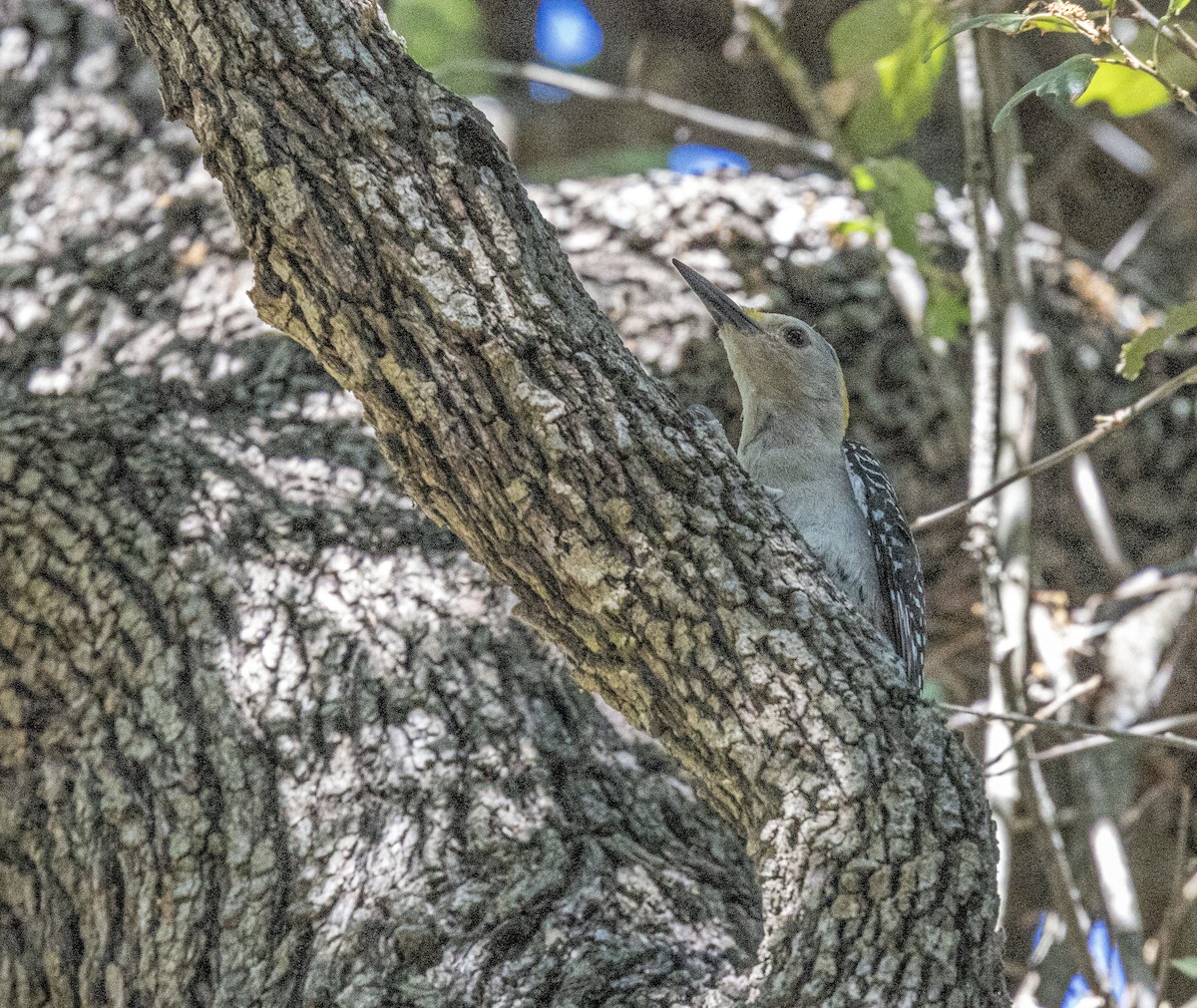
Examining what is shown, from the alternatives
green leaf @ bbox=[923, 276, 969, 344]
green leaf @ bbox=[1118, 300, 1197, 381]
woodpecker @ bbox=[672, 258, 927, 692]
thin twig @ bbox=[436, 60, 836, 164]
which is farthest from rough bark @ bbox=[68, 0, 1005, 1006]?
thin twig @ bbox=[436, 60, 836, 164]

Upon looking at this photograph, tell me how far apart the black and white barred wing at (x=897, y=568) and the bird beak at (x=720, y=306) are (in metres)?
0.79

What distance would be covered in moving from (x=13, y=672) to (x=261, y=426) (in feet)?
3.84

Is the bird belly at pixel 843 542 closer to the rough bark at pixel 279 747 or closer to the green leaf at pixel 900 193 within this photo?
the green leaf at pixel 900 193

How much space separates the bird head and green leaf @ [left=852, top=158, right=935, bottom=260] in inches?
24.9

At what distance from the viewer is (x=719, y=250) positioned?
561cm

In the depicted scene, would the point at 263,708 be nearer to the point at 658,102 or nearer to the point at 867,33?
the point at 867,33

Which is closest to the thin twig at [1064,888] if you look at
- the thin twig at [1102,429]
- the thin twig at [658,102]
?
the thin twig at [1102,429]

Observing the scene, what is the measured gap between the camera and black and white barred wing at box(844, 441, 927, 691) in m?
4.62

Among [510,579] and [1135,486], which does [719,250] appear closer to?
[1135,486]

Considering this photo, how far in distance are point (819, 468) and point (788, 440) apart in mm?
169

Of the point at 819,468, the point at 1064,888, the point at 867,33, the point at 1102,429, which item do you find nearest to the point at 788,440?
the point at 819,468

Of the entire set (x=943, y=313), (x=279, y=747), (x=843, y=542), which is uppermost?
(x=943, y=313)

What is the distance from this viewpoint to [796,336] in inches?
194

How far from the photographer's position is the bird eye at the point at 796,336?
16.1 ft
